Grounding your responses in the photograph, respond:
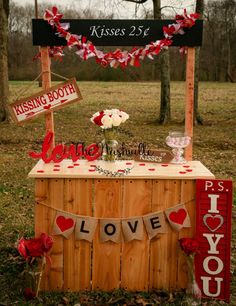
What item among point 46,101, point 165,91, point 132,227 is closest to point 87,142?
point 165,91

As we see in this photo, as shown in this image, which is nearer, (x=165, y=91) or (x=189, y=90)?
(x=189, y=90)

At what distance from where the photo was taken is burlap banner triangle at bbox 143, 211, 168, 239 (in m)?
4.04

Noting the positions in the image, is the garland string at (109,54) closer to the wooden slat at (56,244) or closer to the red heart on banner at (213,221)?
the wooden slat at (56,244)

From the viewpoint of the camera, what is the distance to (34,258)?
154 inches

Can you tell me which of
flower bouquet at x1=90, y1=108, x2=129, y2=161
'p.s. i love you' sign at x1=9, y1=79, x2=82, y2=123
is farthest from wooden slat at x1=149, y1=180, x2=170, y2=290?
'p.s. i love you' sign at x1=9, y1=79, x2=82, y2=123

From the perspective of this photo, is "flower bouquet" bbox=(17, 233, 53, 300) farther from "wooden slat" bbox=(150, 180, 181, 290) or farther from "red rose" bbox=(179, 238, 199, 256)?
"red rose" bbox=(179, 238, 199, 256)

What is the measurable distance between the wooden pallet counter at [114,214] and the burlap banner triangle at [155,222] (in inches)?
2.0

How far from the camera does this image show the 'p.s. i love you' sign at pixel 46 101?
4.44 m

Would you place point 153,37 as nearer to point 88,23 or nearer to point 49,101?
point 88,23

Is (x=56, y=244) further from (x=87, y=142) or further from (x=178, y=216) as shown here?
(x=87, y=142)

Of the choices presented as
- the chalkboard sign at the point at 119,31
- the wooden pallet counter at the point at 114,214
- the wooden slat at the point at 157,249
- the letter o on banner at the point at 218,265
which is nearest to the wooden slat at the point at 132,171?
the wooden pallet counter at the point at 114,214

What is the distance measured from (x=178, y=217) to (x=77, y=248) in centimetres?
87

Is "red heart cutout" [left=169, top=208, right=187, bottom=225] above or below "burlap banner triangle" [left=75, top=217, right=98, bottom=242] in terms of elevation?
above

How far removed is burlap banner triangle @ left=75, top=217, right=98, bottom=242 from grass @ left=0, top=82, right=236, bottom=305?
1.67 feet
